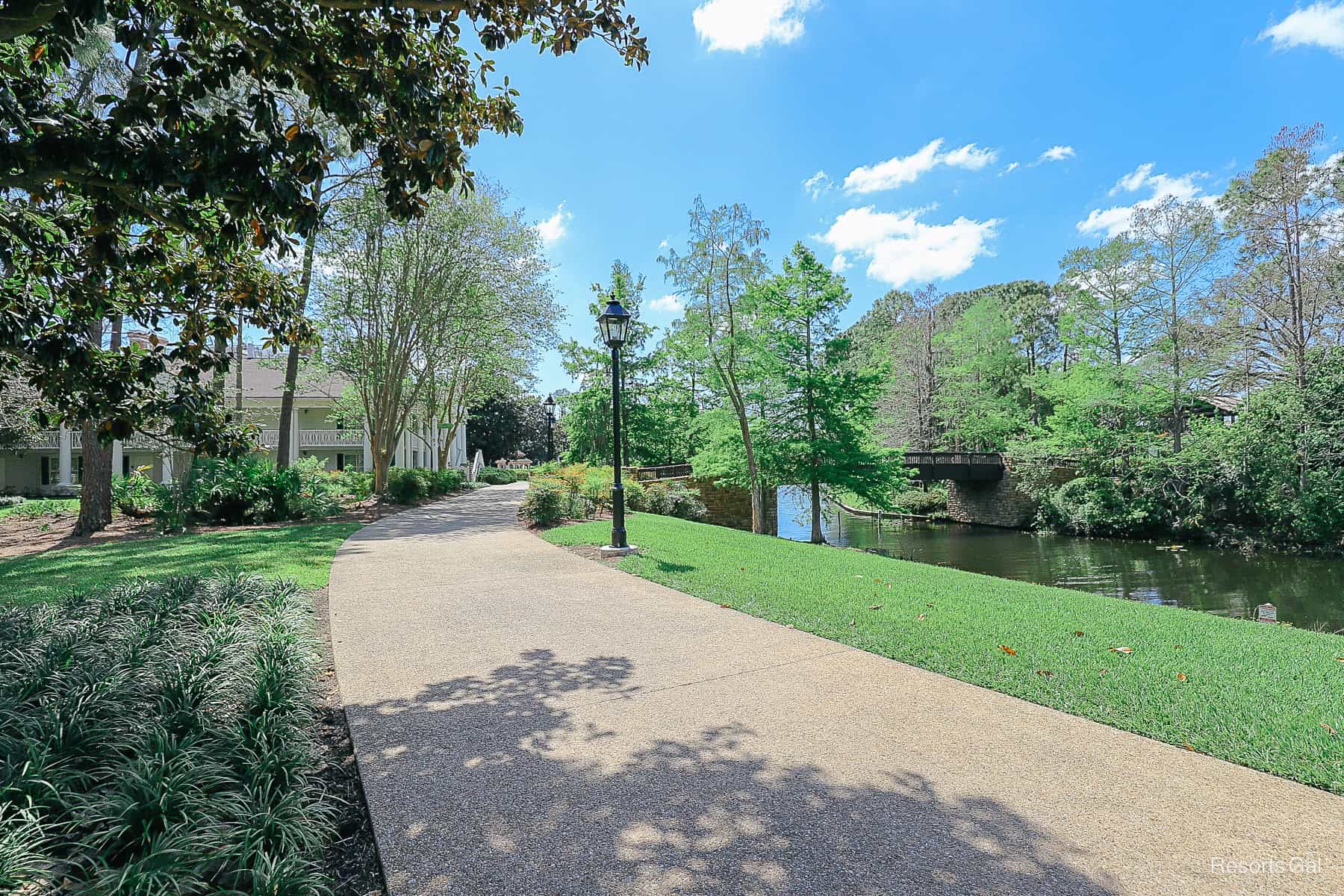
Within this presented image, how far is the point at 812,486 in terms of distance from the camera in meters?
20.0

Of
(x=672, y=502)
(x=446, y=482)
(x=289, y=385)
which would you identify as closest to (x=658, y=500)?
(x=672, y=502)

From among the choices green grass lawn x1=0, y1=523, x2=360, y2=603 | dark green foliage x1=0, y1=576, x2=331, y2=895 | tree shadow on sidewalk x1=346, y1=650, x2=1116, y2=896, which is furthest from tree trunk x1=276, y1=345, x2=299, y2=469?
tree shadow on sidewalk x1=346, y1=650, x2=1116, y2=896

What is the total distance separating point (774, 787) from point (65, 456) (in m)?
38.1

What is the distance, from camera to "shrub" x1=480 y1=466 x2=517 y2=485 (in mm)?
41875

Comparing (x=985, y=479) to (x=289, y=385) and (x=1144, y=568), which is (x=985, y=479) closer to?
(x=1144, y=568)

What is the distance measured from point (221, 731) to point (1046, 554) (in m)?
22.8

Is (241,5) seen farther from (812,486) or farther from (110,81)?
(812,486)

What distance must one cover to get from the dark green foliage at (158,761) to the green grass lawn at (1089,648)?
12.7ft

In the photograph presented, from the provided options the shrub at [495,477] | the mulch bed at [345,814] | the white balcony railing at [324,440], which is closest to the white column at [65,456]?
the white balcony railing at [324,440]

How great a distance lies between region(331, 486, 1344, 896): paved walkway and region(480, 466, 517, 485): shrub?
38.0 metres

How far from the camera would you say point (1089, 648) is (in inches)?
192

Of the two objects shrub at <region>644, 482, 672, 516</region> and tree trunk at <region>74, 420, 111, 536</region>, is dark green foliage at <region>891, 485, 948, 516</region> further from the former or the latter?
tree trunk at <region>74, 420, 111, 536</region>

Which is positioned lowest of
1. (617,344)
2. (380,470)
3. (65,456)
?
(380,470)

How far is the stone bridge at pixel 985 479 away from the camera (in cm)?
2870
